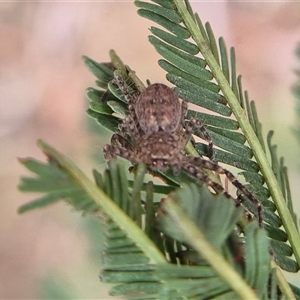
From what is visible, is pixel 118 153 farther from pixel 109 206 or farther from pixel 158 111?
pixel 109 206

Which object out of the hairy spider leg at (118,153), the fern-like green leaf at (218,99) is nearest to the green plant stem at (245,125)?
the fern-like green leaf at (218,99)

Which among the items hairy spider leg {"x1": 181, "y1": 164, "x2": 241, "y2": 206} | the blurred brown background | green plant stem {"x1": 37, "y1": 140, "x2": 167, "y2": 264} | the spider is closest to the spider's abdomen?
the spider

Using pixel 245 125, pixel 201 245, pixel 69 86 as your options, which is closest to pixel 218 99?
pixel 245 125

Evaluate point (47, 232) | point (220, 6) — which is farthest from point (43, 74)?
point (220, 6)

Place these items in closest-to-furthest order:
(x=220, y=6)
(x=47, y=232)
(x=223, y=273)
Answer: (x=223, y=273), (x=47, y=232), (x=220, y=6)

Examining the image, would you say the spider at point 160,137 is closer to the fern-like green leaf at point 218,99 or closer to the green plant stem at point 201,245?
the fern-like green leaf at point 218,99

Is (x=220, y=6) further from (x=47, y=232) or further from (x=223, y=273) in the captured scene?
(x=223, y=273)

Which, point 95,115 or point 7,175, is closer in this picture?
point 95,115

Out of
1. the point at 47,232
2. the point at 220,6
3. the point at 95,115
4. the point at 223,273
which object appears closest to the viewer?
the point at 223,273
